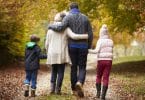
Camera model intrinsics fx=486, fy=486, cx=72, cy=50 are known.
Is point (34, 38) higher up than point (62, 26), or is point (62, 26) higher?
point (62, 26)

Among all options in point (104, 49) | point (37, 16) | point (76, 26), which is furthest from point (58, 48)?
point (37, 16)

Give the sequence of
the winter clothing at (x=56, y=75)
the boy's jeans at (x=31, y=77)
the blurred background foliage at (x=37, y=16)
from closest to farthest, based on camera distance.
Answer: the winter clothing at (x=56, y=75), the boy's jeans at (x=31, y=77), the blurred background foliage at (x=37, y=16)

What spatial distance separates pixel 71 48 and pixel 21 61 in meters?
18.3

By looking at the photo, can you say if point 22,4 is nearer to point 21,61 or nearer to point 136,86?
point 21,61

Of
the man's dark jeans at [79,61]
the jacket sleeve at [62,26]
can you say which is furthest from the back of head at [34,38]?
the man's dark jeans at [79,61]

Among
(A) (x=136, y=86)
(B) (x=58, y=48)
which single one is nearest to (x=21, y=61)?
(A) (x=136, y=86)

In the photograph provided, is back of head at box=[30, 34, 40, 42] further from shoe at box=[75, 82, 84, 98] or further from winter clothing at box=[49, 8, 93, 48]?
shoe at box=[75, 82, 84, 98]

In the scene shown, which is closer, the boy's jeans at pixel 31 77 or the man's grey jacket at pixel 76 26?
the man's grey jacket at pixel 76 26

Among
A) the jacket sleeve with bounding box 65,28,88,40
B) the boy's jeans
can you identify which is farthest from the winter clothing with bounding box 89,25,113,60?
the boy's jeans

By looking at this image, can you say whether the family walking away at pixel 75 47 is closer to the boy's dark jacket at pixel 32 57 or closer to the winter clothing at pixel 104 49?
the winter clothing at pixel 104 49

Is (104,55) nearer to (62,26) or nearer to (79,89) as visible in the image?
(79,89)

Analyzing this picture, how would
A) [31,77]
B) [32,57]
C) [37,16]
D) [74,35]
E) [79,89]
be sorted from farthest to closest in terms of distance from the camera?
[37,16] → [31,77] → [32,57] → [74,35] → [79,89]

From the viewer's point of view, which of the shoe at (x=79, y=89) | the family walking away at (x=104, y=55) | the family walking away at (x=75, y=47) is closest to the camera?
the shoe at (x=79, y=89)

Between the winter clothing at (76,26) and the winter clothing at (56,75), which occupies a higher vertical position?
the winter clothing at (76,26)
